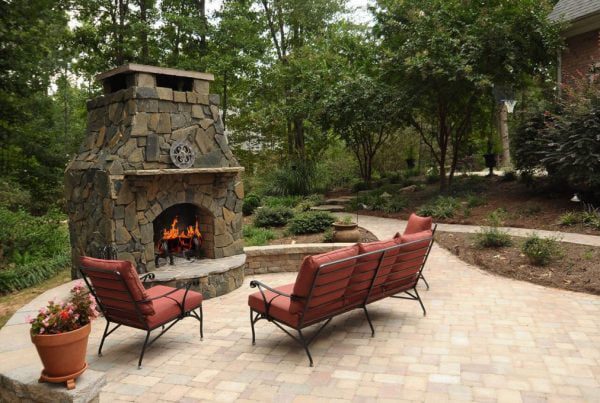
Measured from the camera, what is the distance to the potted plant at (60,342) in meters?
3.26

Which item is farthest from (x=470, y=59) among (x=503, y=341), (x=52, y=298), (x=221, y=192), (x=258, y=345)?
(x=52, y=298)

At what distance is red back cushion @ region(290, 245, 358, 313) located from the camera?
13.5ft

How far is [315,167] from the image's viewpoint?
53.4ft

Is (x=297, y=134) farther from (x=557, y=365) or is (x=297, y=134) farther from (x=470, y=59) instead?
(x=557, y=365)

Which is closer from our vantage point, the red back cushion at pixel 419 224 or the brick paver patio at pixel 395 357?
the brick paver patio at pixel 395 357

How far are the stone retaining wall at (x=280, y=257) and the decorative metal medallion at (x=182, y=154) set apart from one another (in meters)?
2.20

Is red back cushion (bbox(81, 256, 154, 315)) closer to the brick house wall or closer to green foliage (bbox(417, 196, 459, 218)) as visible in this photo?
green foliage (bbox(417, 196, 459, 218))

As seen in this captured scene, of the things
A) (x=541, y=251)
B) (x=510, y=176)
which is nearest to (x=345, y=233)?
(x=541, y=251)

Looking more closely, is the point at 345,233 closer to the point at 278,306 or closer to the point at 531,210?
the point at 278,306

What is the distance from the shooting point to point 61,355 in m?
3.28

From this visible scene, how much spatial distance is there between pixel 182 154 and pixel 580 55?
40.4ft

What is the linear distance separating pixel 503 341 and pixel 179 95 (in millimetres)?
5582

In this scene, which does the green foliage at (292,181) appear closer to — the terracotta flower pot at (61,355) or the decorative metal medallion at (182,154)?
the decorative metal medallion at (182,154)

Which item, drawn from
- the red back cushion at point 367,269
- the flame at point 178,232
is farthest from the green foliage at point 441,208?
the red back cushion at point 367,269
